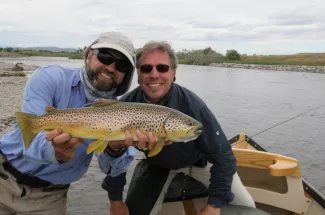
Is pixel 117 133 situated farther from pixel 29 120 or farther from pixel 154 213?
pixel 154 213

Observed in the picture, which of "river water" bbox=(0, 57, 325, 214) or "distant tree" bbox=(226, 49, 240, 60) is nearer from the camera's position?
"river water" bbox=(0, 57, 325, 214)

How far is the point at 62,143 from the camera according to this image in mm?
2895

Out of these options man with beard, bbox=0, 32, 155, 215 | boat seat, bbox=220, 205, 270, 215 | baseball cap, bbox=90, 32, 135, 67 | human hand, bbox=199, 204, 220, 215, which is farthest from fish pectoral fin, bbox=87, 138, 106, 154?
boat seat, bbox=220, 205, 270, 215

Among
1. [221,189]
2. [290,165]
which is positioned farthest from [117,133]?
[290,165]

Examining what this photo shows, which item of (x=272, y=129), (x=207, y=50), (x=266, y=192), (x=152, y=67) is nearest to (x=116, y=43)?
(x=152, y=67)

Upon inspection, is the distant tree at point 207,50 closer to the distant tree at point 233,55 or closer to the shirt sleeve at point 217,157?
the distant tree at point 233,55

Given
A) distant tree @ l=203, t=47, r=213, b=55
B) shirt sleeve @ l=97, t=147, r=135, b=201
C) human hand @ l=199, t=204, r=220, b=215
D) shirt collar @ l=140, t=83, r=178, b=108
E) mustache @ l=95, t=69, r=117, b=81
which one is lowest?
human hand @ l=199, t=204, r=220, b=215

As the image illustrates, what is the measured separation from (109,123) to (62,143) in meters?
0.44

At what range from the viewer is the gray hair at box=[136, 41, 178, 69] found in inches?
147

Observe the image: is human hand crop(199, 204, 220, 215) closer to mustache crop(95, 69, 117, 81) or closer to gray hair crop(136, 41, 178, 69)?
gray hair crop(136, 41, 178, 69)

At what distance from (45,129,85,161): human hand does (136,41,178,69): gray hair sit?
1.23m

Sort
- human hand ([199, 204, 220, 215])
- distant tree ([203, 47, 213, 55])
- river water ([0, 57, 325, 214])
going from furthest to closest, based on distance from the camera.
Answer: distant tree ([203, 47, 213, 55]) < river water ([0, 57, 325, 214]) < human hand ([199, 204, 220, 215])

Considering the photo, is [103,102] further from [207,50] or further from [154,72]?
[207,50]

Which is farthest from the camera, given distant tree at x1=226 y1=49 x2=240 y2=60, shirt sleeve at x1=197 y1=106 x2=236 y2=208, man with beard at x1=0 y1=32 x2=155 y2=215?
distant tree at x1=226 y1=49 x2=240 y2=60
